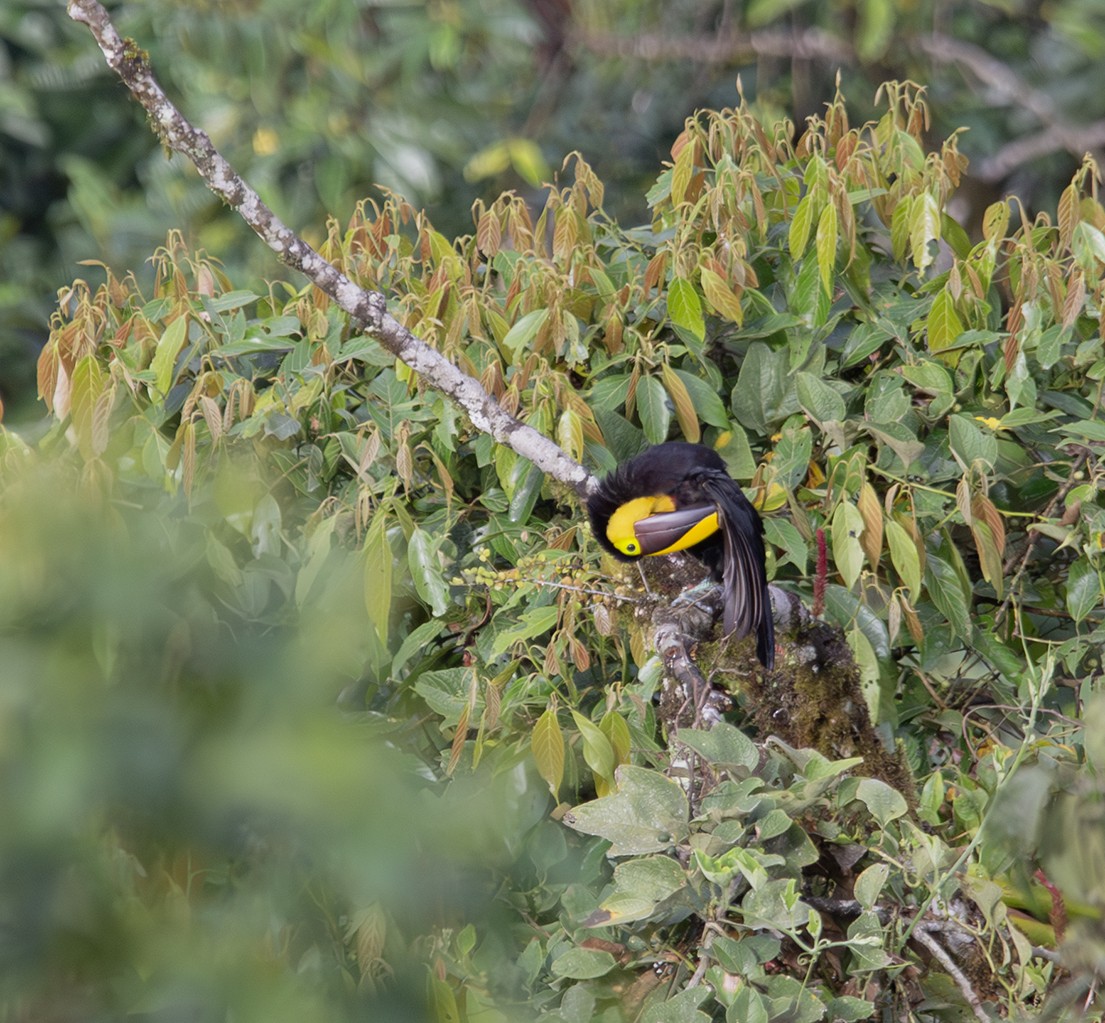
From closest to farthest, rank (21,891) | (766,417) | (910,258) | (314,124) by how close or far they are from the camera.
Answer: (21,891) < (766,417) < (910,258) < (314,124)

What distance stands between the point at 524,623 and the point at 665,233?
716 mm

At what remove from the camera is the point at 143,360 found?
1.98 metres

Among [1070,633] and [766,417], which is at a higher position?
[766,417]

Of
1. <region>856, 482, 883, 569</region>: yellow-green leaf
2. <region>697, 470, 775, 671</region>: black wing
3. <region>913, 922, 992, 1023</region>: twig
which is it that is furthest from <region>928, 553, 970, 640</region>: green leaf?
<region>913, 922, 992, 1023</region>: twig

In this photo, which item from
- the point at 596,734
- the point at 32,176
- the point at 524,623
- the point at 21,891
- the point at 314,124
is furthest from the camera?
the point at 32,176

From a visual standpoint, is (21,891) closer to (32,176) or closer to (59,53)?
(59,53)

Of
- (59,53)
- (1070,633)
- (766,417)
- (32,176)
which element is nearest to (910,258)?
(766,417)

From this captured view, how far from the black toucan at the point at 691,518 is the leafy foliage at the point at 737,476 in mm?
49

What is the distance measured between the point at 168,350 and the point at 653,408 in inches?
29.1

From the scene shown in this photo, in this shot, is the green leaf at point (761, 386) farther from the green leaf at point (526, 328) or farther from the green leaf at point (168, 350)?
the green leaf at point (168, 350)

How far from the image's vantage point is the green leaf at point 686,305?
1848 mm

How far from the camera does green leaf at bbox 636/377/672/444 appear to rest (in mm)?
1897

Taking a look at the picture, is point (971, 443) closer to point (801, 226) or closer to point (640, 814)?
point (801, 226)

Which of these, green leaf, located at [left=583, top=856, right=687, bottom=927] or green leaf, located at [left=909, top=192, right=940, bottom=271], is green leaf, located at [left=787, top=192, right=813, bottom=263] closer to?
green leaf, located at [left=909, top=192, right=940, bottom=271]
